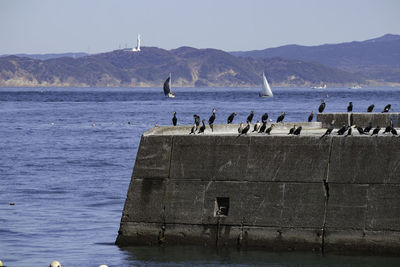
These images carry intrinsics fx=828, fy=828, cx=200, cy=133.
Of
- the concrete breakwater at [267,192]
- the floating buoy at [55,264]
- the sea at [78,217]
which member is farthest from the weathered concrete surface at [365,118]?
the floating buoy at [55,264]

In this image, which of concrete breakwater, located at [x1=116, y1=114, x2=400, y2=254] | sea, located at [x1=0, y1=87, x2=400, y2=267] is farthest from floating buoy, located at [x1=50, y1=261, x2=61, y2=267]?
concrete breakwater, located at [x1=116, y1=114, x2=400, y2=254]

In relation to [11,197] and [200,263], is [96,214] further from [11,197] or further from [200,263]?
[200,263]

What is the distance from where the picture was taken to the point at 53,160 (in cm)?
4925

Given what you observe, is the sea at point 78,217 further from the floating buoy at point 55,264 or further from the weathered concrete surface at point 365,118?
the weathered concrete surface at point 365,118

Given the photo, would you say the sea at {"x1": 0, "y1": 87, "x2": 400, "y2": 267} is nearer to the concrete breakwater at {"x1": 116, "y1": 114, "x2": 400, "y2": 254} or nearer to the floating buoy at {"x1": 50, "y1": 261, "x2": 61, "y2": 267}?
the concrete breakwater at {"x1": 116, "y1": 114, "x2": 400, "y2": 254}

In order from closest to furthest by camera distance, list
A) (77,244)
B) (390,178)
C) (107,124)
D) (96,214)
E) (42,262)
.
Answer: (390,178), (42,262), (77,244), (96,214), (107,124)

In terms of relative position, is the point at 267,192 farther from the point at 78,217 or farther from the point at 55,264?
the point at 78,217

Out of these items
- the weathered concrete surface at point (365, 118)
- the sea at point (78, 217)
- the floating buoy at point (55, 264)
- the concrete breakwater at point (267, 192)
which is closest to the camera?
the concrete breakwater at point (267, 192)

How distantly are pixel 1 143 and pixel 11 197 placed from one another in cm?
3186

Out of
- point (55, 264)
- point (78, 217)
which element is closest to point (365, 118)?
point (78, 217)

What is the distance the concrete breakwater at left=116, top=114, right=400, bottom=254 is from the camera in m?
18.1

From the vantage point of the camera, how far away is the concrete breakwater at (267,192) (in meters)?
18.1

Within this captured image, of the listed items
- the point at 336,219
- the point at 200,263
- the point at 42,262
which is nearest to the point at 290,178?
the point at 336,219

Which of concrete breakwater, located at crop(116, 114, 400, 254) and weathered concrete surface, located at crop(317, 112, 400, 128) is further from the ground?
weathered concrete surface, located at crop(317, 112, 400, 128)
